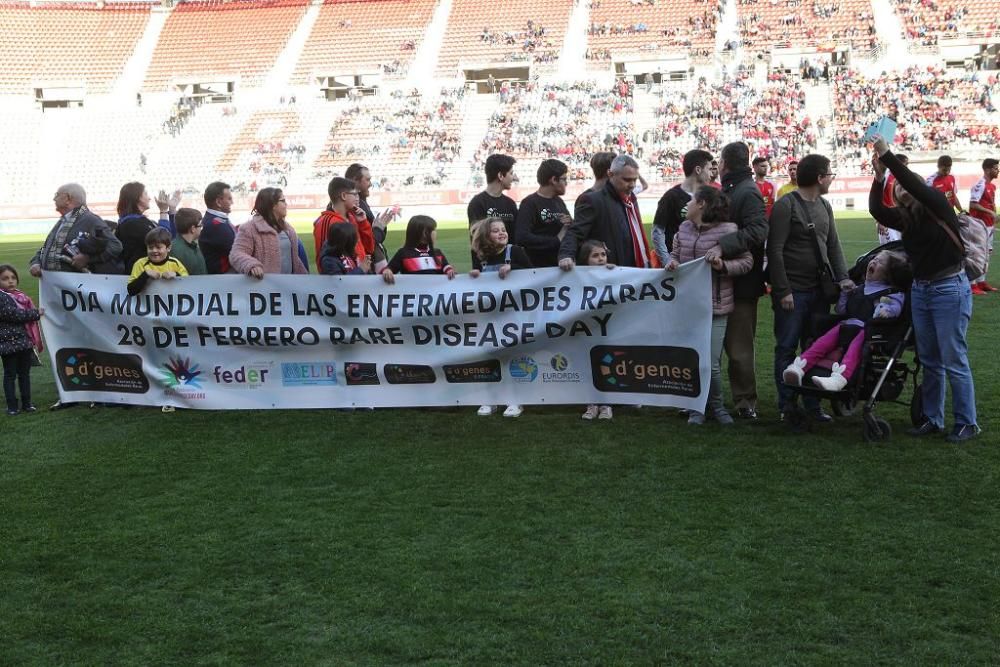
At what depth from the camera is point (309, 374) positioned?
25.5 feet

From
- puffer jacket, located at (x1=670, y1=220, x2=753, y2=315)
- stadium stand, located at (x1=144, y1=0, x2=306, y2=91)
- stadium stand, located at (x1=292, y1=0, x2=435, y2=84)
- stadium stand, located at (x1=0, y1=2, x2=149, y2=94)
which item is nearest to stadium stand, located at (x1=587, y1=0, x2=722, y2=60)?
stadium stand, located at (x1=292, y1=0, x2=435, y2=84)

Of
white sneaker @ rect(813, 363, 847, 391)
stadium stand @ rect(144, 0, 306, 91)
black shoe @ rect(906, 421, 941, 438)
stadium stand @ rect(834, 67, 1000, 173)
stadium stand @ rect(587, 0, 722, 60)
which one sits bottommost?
black shoe @ rect(906, 421, 941, 438)

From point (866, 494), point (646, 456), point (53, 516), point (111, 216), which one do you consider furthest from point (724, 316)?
point (111, 216)

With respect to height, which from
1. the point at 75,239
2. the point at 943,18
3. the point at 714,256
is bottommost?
the point at 714,256

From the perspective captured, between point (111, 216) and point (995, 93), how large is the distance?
3383 centimetres

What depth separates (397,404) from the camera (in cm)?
767

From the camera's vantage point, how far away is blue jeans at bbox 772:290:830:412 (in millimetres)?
6848

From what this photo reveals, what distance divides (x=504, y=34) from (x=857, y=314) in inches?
1813

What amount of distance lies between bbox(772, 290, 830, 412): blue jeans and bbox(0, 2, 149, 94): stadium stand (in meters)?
51.4

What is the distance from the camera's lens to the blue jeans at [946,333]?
20.4 ft

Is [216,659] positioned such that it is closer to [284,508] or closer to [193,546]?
[193,546]

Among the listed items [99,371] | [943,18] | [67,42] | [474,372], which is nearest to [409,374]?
[474,372]

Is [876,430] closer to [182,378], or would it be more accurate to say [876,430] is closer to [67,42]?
[182,378]

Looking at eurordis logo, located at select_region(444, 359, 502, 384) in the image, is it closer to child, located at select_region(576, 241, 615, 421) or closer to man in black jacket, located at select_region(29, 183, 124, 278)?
child, located at select_region(576, 241, 615, 421)
